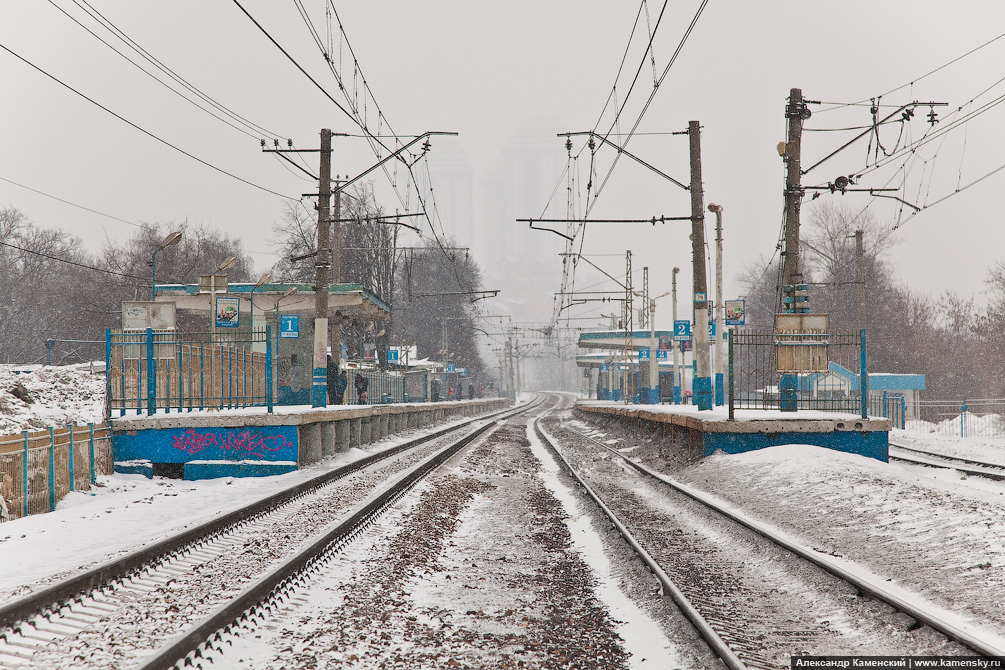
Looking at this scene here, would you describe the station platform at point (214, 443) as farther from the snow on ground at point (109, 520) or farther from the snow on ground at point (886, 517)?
the snow on ground at point (886, 517)

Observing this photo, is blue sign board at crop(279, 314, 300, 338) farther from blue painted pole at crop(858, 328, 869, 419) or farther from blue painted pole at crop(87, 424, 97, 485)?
blue painted pole at crop(858, 328, 869, 419)

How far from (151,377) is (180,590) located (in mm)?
9702

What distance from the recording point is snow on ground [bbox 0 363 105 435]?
61.2 ft

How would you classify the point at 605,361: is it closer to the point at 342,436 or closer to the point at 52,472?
the point at 342,436

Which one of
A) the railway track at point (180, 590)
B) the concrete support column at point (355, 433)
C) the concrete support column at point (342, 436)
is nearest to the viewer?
the railway track at point (180, 590)

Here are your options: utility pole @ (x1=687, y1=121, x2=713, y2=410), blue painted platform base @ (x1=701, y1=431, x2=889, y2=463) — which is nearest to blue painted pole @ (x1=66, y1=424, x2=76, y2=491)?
blue painted platform base @ (x1=701, y1=431, x2=889, y2=463)

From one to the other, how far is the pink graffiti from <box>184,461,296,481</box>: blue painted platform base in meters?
0.21

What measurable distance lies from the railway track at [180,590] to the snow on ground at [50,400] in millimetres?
10137

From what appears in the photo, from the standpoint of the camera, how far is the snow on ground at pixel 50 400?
18.6 meters

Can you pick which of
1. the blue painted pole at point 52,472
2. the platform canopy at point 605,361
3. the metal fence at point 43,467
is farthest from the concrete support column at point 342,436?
the platform canopy at point 605,361

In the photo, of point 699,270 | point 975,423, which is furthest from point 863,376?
point 975,423

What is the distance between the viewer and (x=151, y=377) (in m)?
15.3

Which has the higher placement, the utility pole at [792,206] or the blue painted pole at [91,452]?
the utility pole at [792,206]

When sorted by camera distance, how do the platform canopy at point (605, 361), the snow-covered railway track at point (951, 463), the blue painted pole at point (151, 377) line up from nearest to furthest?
the blue painted pole at point (151, 377)
the snow-covered railway track at point (951, 463)
the platform canopy at point (605, 361)
